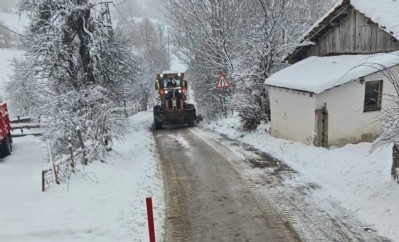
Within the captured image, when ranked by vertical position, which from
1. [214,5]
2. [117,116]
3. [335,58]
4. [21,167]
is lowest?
[21,167]

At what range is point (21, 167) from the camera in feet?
42.0

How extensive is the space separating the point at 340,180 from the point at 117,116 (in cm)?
687

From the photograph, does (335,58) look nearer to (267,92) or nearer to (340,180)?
(267,92)

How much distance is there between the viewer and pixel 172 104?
24047 millimetres

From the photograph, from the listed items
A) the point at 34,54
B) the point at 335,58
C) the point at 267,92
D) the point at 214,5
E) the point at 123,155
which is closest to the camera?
the point at 34,54

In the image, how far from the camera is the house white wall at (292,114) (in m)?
12.6

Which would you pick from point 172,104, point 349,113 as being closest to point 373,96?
point 349,113

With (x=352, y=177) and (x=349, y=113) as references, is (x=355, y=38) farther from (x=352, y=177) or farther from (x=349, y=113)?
(x=352, y=177)

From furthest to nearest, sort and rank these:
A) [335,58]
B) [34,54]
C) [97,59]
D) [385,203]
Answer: [335,58] < [97,59] < [34,54] < [385,203]

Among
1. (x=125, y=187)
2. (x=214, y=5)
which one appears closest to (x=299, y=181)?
(x=125, y=187)

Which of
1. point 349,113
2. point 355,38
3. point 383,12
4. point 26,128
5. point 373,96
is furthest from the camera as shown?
point 26,128

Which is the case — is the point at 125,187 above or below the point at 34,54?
below

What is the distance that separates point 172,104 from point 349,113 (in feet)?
45.0

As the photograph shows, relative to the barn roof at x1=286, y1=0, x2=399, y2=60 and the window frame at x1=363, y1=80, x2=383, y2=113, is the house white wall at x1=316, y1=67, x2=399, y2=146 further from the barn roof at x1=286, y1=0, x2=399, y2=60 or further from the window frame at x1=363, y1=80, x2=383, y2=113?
the barn roof at x1=286, y1=0, x2=399, y2=60
